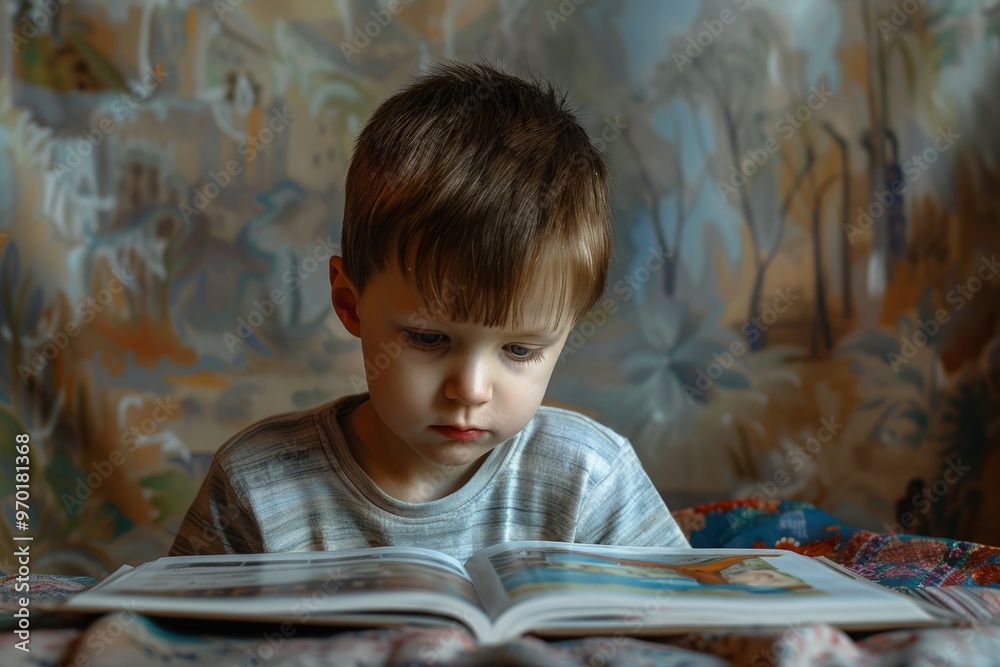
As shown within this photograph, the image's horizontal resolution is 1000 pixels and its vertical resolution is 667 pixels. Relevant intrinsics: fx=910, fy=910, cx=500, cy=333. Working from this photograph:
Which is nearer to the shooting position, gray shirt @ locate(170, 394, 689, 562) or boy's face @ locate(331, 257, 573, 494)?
boy's face @ locate(331, 257, 573, 494)

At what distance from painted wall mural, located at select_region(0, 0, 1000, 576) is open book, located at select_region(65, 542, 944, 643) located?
0.96 m

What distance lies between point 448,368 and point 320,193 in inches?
35.7

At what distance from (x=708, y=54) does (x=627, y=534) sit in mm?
1003

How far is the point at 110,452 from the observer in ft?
5.59

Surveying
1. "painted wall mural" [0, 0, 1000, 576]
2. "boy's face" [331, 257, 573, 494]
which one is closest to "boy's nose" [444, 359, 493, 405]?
"boy's face" [331, 257, 573, 494]

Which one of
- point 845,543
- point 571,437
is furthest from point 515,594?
point 845,543

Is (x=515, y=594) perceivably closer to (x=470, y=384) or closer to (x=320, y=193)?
(x=470, y=384)

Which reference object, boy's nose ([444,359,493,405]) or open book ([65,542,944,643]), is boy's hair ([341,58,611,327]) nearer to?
boy's nose ([444,359,493,405])

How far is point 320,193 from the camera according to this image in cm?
171

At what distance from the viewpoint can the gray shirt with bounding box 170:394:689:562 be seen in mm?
1082

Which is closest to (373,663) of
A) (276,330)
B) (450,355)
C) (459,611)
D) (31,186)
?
(459,611)

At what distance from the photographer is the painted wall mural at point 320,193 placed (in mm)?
1698

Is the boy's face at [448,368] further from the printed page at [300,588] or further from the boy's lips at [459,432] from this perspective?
the printed page at [300,588]

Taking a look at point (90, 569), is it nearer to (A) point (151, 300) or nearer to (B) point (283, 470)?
(A) point (151, 300)
